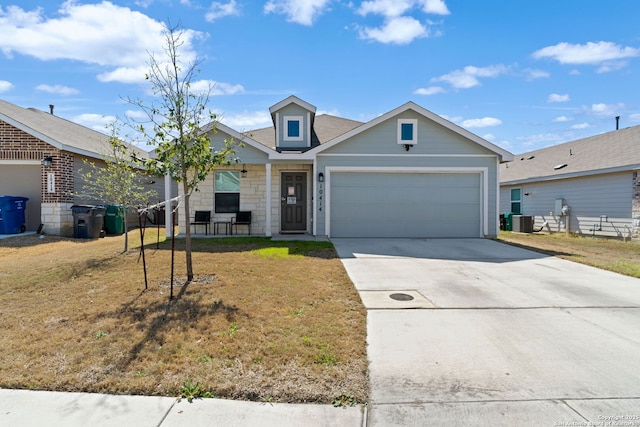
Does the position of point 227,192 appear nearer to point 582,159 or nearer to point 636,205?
point 636,205

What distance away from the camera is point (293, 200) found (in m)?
12.4

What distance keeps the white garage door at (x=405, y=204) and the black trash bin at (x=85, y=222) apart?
7.69 metres

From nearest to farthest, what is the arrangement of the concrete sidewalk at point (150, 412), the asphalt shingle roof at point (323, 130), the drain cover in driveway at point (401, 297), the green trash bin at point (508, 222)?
the concrete sidewalk at point (150, 412)
the drain cover in driveway at point (401, 297)
the asphalt shingle roof at point (323, 130)
the green trash bin at point (508, 222)

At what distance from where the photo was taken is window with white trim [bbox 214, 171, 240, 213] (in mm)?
12117

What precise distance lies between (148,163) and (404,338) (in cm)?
429

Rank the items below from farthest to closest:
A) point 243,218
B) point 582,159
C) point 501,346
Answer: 1. point 582,159
2. point 243,218
3. point 501,346

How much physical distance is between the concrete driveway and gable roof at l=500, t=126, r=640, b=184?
8.03 metres

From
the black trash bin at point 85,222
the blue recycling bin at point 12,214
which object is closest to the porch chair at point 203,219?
the black trash bin at point 85,222

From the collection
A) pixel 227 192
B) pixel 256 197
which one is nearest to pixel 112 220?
pixel 227 192

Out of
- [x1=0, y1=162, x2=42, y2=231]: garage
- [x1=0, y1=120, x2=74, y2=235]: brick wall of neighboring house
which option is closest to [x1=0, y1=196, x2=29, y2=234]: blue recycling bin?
[x1=0, y1=120, x2=74, y2=235]: brick wall of neighboring house

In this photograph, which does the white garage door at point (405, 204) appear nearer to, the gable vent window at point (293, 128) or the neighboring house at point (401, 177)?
the neighboring house at point (401, 177)

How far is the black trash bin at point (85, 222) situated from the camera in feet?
37.4

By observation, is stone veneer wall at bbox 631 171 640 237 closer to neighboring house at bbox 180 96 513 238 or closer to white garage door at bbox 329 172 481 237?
neighboring house at bbox 180 96 513 238

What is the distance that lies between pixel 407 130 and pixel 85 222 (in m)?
10.7
